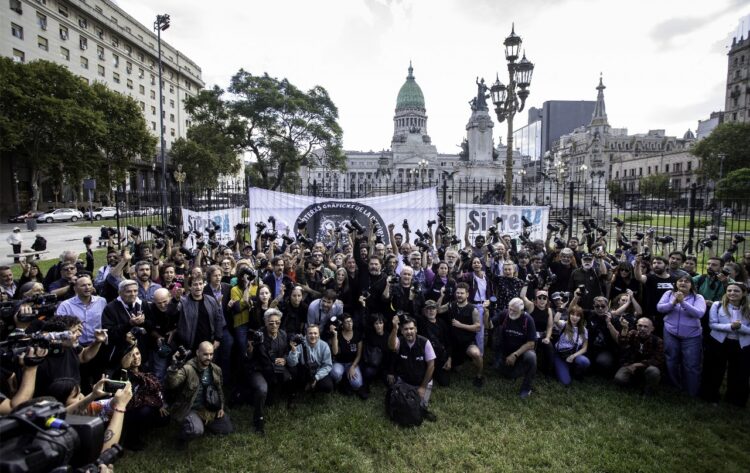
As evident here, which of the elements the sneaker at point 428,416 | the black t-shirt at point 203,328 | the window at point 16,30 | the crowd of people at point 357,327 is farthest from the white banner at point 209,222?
the window at point 16,30

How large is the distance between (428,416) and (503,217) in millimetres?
7470

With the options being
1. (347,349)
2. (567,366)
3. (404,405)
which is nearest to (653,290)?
(567,366)

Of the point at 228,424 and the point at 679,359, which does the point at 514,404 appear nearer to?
the point at 679,359

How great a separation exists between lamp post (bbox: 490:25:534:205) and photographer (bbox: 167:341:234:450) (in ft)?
30.4

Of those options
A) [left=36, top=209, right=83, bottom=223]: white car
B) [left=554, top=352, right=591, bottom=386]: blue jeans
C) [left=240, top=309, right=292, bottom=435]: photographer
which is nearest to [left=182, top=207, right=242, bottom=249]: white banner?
[left=240, top=309, right=292, bottom=435]: photographer

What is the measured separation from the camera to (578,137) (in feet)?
363

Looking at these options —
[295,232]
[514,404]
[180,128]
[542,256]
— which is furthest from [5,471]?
[180,128]

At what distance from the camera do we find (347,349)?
614 centimetres

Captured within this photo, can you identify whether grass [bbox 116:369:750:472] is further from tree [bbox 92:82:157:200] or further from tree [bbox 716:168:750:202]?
tree [bbox 92:82:157:200]

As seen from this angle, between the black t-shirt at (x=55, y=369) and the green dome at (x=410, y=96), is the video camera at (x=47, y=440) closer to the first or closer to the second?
the black t-shirt at (x=55, y=369)

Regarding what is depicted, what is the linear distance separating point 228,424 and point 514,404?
155 inches

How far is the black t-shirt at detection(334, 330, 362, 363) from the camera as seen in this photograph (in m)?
6.14

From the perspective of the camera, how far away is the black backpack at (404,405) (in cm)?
523

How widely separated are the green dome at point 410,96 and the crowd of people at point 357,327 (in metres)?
118
